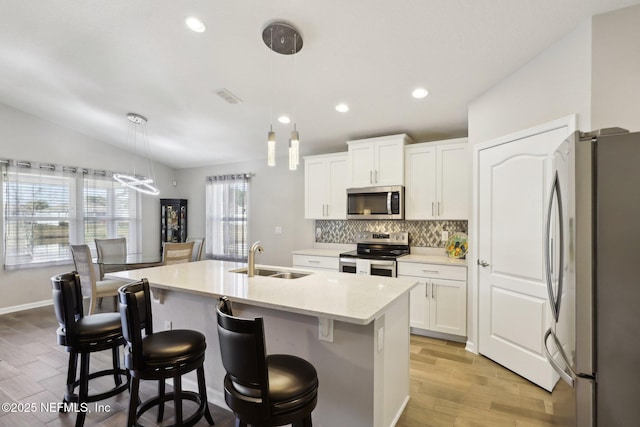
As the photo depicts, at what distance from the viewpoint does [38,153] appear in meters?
4.74

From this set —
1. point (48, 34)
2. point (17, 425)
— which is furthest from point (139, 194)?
point (17, 425)

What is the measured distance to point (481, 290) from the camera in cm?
302

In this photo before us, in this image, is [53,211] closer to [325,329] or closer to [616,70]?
[325,329]

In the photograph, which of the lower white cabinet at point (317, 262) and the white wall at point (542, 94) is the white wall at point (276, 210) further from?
the white wall at point (542, 94)

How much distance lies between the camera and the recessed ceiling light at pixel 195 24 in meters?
2.38

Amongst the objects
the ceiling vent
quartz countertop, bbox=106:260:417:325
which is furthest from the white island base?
the ceiling vent

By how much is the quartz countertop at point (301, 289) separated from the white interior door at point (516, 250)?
1165 millimetres

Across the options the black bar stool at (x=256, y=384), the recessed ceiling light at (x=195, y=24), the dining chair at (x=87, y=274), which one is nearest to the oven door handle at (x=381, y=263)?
the black bar stool at (x=256, y=384)

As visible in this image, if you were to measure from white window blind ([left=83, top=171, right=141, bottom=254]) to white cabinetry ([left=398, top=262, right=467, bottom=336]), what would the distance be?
5.09 m

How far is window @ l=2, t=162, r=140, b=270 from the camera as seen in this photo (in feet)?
14.7

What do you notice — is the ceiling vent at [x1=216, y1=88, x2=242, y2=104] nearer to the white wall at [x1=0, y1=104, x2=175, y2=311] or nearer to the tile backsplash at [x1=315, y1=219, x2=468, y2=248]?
the tile backsplash at [x1=315, y1=219, x2=468, y2=248]

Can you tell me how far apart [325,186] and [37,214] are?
4.42 meters

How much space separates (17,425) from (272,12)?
3.31m

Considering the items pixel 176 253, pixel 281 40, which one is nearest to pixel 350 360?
pixel 281 40
